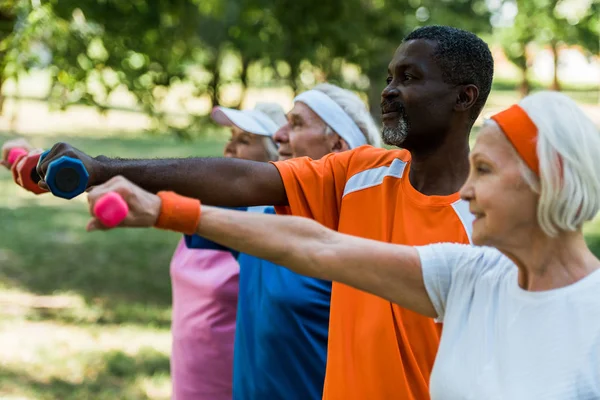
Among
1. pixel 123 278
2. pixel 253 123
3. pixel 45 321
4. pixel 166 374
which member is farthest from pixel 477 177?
pixel 123 278

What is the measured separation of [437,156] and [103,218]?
54.8 inches

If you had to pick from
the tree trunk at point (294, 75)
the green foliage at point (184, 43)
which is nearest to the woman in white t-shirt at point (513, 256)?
the green foliage at point (184, 43)

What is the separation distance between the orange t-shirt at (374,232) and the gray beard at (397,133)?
0.05 m

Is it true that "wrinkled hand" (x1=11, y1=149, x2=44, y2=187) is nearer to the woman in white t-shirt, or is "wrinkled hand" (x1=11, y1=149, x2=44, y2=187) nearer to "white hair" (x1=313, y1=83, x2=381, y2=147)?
the woman in white t-shirt

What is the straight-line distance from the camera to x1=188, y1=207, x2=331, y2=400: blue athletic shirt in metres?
3.78

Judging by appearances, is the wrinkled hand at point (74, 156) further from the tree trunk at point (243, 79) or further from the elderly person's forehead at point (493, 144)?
the tree trunk at point (243, 79)

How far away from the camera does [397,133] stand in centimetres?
304

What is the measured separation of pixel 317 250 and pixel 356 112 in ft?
6.43

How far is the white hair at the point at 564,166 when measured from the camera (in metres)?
2.07

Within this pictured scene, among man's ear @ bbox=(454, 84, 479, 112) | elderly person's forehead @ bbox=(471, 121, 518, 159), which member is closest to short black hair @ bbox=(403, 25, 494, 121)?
man's ear @ bbox=(454, 84, 479, 112)

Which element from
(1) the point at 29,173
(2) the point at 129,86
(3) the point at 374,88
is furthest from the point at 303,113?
(3) the point at 374,88

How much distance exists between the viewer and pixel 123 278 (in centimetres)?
1138

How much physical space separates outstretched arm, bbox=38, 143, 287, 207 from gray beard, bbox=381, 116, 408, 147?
1.21 ft

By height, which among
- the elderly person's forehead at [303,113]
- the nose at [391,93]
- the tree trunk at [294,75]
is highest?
the tree trunk at [294,75]
